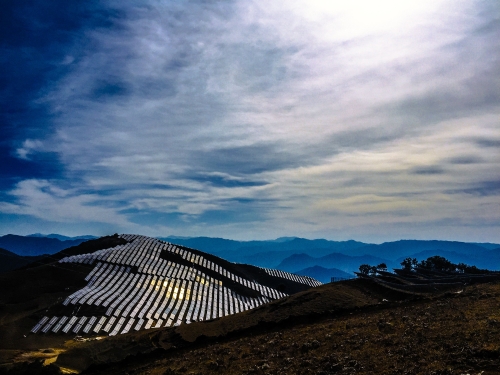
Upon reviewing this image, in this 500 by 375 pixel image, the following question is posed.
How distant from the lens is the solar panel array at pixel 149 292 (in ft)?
155

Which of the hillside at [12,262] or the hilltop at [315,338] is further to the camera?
the hillside at [12,262]

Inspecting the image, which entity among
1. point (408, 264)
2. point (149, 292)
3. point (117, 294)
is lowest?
point (117, 294)

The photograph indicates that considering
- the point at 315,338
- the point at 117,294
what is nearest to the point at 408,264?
the point at 117,294

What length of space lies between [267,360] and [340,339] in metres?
5.09

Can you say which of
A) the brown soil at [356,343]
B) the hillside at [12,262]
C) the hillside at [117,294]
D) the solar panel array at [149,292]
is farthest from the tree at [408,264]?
the hillside at [12,262]

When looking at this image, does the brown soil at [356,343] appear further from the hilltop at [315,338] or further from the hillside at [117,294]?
the hillside at [117,294]

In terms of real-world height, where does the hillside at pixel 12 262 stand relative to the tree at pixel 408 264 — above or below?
above

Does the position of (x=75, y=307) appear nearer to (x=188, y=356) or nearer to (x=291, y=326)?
(x=188, y=356)

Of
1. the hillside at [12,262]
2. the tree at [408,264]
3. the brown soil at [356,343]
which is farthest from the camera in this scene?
the hillside at [12,262]

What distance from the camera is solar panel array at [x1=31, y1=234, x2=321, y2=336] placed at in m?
47.1

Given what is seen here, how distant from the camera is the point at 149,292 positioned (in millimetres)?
62375

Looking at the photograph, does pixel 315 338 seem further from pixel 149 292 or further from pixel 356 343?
pixel 149 292

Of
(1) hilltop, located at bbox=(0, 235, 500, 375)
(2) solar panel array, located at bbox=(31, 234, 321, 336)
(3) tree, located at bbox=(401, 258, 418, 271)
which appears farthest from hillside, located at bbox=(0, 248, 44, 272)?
(3) tree, located at bbox=(401, 258, 418, 271)

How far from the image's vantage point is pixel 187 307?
196ft
